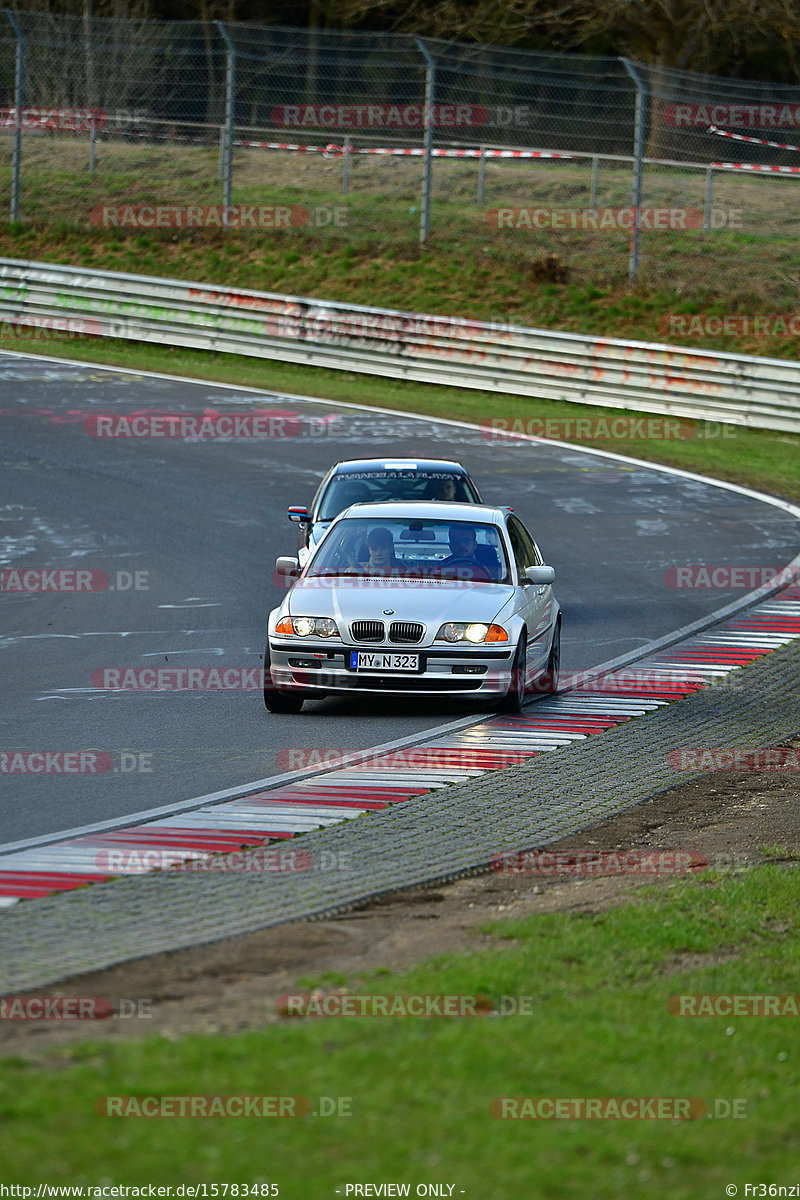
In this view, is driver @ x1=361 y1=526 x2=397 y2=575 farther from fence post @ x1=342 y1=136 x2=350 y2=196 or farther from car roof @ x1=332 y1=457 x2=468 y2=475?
fence post @ x1=342 y1=136 x2=350 y2=196

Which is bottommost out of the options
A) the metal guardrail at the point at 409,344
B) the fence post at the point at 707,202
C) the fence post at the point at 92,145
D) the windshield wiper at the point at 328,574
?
the windshield wiper at the point at 328,574

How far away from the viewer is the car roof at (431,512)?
13038 mm

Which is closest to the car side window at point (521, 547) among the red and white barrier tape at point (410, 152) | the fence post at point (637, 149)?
the fence post at point (637, 149)

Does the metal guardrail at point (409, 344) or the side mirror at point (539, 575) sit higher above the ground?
the metal guardrail at point (409, 344)

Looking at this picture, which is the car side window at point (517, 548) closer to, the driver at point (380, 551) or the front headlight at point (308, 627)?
the driver at point (380, 551)

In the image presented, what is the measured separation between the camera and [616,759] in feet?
34.7

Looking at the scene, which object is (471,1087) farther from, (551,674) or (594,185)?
(594,185)

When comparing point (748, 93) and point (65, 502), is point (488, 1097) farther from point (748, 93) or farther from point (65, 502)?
point (748, 93)

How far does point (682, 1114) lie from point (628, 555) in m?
13.5

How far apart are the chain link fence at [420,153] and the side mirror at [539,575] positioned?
1845 cm

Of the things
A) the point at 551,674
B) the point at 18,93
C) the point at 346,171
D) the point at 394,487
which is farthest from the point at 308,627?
the point at 346,171

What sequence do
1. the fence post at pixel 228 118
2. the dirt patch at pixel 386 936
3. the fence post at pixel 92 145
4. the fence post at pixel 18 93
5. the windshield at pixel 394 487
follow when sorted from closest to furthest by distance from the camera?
the dirt patch at pixel 386 936 → the windshield at pixel 394 487 → the fence post at pixel 228 118 → the fence post at pixel 18 93 → the fence post at pixel 92 145

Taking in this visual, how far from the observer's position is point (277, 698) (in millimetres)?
11852

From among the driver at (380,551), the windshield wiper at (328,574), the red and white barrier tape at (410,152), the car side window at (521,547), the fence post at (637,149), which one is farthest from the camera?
the red and white barrier tape at (410,152)
